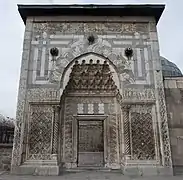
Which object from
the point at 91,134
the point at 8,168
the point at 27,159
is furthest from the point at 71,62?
the point at 91,134

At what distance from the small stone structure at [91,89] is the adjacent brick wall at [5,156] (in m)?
0.92

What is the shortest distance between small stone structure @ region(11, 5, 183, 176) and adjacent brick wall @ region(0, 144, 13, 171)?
92 cm

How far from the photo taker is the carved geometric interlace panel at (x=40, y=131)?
6.44m

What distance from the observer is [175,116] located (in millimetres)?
6973

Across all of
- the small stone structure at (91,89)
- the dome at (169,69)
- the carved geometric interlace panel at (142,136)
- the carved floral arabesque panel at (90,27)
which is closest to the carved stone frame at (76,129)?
the small stone structure at (91,89)

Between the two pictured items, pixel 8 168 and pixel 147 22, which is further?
pixel 147 22

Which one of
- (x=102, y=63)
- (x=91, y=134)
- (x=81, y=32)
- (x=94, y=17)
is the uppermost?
(x=94, y=17)

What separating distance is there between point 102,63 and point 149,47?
177 centimetres

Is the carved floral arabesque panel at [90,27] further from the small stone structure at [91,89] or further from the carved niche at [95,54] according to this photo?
the carved niche at [95,54]

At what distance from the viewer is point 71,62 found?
287 inches

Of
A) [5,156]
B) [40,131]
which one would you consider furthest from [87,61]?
[5,156]

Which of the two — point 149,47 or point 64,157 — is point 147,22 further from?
point 64,157

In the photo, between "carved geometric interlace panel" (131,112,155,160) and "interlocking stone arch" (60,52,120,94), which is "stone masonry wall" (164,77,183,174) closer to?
"carved geometric interlace panel" (131,112,155,160)

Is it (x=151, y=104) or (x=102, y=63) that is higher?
(x=102, y=63)
